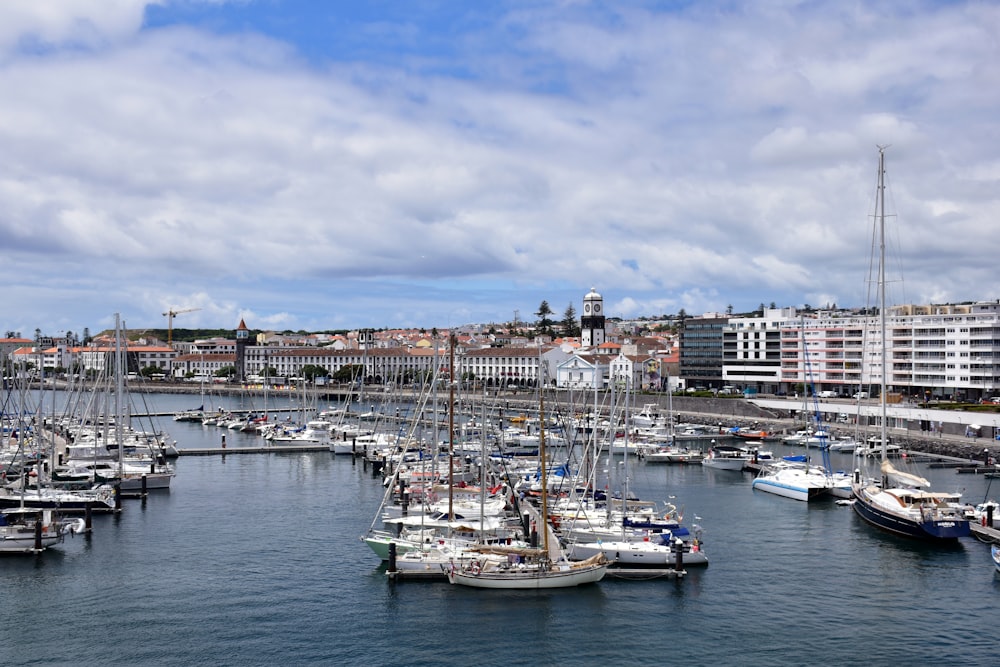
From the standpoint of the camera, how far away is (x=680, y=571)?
2880 centimetres

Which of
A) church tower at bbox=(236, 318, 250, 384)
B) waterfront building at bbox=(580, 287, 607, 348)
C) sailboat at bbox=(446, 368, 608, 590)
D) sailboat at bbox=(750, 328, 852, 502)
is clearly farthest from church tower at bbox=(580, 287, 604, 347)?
sailboat at bbox=(446, 368, 608, 590)

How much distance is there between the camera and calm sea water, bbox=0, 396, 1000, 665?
2300 centimetres

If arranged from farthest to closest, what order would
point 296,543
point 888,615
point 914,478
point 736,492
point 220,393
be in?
point 220,393
point 736,492
point 914,478
point 296,543
point 888,615

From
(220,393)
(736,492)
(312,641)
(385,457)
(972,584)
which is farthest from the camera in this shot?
(220,393)

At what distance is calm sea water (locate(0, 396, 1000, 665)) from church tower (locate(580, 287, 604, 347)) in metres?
96.2

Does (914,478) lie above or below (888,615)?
above

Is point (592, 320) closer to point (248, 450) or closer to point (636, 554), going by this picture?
point (248, 450)

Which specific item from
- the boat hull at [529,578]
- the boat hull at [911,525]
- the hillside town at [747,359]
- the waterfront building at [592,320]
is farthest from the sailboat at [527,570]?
the waterfront building at [592,320]

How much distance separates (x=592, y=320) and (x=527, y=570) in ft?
355

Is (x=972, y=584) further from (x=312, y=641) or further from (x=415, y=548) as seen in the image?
(x=312, y=641)

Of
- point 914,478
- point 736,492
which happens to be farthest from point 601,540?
point 736,492

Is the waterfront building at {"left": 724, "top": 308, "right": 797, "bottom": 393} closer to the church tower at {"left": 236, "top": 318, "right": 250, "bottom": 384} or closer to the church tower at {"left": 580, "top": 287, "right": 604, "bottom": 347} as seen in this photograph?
the church tower at {"left": 580, "top": 287, "right": 604, "bottom": 347}

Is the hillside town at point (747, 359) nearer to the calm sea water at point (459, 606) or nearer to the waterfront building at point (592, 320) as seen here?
A: the waterfront building at point (592, 320)

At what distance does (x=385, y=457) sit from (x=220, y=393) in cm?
8711
